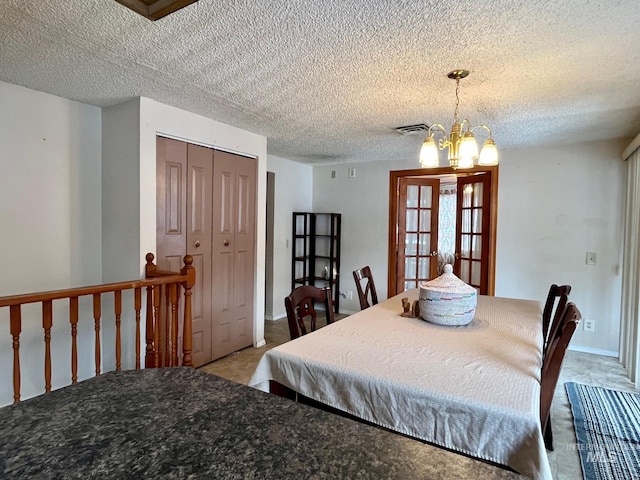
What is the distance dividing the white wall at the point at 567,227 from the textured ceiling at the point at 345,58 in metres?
0.70

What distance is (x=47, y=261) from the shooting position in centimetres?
259

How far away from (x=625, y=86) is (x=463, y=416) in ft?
7.78

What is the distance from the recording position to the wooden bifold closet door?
285cm

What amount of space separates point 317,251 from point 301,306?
132 inches

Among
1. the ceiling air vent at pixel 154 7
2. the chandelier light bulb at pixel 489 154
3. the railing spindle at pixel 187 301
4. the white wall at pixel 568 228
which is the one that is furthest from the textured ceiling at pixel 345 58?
the railing spindle at pixel 187 301

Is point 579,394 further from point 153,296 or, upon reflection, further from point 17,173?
point 17,173

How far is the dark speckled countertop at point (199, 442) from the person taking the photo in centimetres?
61

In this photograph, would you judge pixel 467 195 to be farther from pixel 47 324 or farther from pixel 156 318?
pixel 47 324

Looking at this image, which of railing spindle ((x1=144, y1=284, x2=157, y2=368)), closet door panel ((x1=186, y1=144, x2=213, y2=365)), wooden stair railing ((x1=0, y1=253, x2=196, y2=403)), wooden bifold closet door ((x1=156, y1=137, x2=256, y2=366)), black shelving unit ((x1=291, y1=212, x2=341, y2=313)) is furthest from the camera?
black shelving unit ((x1=291, y1=212, x2=341, y2=313))

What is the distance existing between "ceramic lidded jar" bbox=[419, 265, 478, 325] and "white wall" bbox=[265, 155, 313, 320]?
3.10 m

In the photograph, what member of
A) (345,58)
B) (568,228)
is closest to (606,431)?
(568,228)

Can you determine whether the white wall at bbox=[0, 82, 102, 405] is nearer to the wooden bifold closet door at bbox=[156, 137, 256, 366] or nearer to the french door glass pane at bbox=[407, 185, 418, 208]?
the wooden bifold closet door at bbox=[156, 137, 256, 366]

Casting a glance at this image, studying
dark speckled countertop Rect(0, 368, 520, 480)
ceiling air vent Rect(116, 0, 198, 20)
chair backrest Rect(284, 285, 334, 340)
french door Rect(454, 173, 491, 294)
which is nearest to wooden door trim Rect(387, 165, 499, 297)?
french door Rect(454, 173, 491, 294)

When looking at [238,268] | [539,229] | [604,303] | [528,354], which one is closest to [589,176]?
[539,229]
